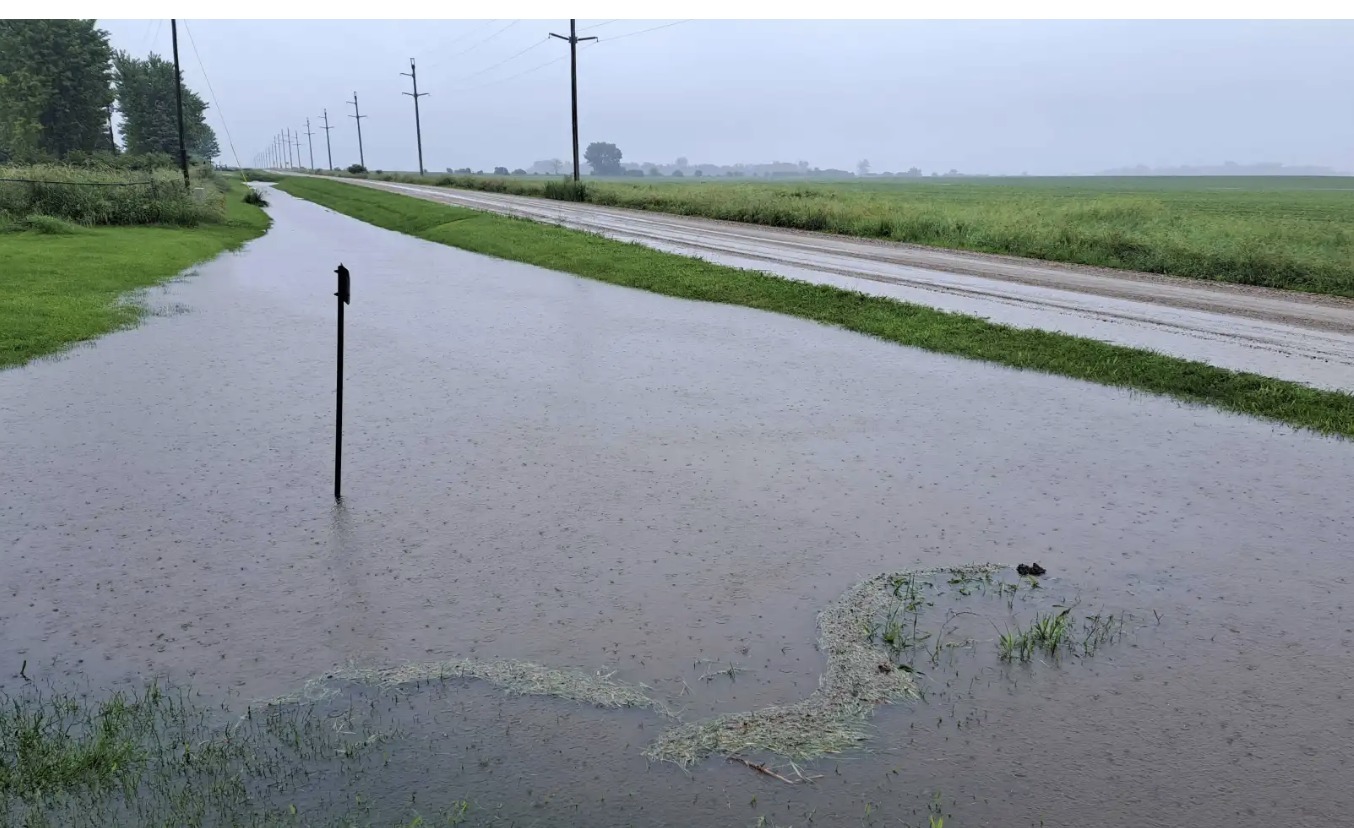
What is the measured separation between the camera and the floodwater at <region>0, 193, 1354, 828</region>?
14.5 feet

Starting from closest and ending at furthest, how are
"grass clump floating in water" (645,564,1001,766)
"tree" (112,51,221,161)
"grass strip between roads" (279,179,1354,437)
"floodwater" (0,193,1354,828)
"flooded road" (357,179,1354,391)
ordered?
1. "floodwater" (0,193,1354,828)
2. "grass clump floating in water" (645,564,1001,766)
3. "grass strip between roads" (279,179,1354,437)
4. "flooded road" (357,179,1354,391)
5. "tree" (112,51,221,161)

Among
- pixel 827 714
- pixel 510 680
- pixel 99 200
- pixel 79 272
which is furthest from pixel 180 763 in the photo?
pixel 99 200

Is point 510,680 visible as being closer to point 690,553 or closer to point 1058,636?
point 690,553

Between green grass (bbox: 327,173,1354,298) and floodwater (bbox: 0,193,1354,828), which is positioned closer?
floodwater (bbox: 0,193,1354,828)

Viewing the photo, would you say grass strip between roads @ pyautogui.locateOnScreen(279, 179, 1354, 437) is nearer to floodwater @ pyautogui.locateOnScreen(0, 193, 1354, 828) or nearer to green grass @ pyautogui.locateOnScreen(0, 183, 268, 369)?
floodwater @ pyautogui.locateOnScreen(0, 193, 1354, 828)

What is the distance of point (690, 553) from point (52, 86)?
96823 mm

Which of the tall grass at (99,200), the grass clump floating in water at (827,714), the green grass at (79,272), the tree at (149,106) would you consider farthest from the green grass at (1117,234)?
the tree at (149,106)

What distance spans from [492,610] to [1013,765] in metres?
3.04

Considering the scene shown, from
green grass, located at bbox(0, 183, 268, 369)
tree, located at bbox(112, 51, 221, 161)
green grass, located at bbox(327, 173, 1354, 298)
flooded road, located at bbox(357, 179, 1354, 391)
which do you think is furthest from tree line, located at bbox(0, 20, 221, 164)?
flooded road, located at bbox(357, 179, 1354, 391)

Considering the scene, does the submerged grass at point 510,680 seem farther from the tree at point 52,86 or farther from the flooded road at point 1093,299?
the tree at point 52,86

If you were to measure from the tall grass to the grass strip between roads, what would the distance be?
10.1 metres

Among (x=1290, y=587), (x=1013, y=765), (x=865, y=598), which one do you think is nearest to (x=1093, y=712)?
(x=1013, y=765)

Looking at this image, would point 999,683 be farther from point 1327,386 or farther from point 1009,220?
point 1009,220

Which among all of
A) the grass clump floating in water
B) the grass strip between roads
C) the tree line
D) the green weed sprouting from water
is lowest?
the grass clump floating in water
